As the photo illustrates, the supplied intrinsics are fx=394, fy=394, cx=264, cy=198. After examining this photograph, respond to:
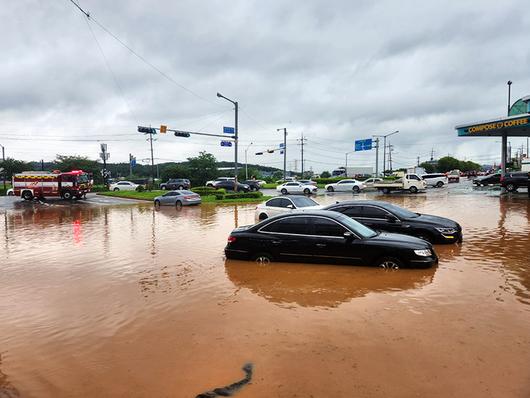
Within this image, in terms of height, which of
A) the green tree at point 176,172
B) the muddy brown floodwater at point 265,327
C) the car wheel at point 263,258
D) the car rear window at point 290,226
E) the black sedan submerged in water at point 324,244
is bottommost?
the muddy brown floodwater at point 265,327

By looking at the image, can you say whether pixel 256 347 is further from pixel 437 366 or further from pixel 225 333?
pixel 437 366

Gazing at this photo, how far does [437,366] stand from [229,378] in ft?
8.00

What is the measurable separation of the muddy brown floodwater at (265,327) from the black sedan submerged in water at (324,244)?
255 millimetres

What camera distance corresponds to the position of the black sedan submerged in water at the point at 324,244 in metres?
8.76

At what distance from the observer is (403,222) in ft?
38.6

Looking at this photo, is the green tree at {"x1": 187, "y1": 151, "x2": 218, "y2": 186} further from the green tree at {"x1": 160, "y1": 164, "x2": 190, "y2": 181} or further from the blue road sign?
the blue road sign

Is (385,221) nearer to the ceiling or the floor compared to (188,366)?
nearer to the ceiling

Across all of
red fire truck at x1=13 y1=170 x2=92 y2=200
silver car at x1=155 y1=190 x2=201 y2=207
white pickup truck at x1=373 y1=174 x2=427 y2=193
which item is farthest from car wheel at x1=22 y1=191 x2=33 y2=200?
→ white pickup truck at x1=373 y1=174 x2=427 y2=193

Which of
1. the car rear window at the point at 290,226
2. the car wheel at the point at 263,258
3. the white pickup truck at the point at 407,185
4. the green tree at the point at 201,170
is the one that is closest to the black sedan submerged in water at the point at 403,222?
the car rear window at the point at 290,226

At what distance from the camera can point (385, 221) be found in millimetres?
12008

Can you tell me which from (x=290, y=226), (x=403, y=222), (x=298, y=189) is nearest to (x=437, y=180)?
(x=298, y=189)

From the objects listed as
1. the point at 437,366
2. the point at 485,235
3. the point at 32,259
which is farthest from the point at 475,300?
the point at 32,259

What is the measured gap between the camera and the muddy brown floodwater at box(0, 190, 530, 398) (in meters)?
4.46

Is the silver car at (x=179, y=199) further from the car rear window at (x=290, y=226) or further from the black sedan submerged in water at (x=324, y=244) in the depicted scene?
the car rear window at (x=290, y=226)
